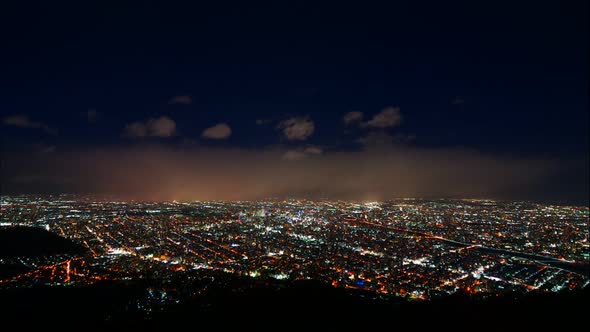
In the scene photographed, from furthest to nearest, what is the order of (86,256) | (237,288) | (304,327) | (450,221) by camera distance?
1. (450,221)
2. (86,256)
3. (237,288)
4. (304,327)

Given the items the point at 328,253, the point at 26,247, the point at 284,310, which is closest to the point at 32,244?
the point at 26,247

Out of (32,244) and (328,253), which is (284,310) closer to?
(328,253)

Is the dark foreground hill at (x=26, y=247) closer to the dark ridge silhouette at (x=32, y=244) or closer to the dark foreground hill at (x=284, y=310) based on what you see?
the dark ridge silhouette at (x=32, y=244)

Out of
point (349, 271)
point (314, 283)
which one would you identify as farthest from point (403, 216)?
point (314, 283)

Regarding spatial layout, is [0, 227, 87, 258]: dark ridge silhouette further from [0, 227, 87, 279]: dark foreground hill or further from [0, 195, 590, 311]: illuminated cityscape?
[0, 195, 590, 311]: illuminated cityscape

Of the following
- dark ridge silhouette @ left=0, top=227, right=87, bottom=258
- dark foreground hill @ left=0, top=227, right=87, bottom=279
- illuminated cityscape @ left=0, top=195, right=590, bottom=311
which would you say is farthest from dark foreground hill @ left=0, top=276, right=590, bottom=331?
dark ridge silhouette @ left=0, top=227, right=87, bottom=258

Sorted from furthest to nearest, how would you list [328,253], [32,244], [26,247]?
[328,253] → [32,244] → [26,247]

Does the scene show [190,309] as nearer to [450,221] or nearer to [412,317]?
[412,317]
